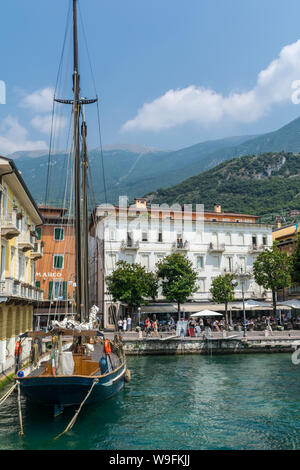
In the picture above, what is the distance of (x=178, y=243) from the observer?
55.2 meters

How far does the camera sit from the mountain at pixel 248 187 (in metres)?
123

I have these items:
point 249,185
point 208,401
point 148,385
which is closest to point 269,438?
point 208,401

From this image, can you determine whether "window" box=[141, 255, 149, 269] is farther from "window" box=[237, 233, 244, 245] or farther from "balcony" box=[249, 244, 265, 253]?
"balcony" box=[249, 244, 265, 253]

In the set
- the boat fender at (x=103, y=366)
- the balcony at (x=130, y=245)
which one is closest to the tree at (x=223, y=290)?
the balcony at (x=130, y=245)

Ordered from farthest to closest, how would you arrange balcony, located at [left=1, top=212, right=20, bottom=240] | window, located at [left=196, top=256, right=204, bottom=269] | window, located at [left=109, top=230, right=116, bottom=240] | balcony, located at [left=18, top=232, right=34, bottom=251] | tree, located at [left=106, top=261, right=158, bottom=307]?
window, located at [left=196, top=256, right=204, bottom=269] → window, located at [left=109, top=230, right=116, bottom=240] → tree, located at [left=106, top=261, right=158, bottom=307] → balcony, located at [left=18, top=232, right=34, bottom=251] → balcony, located at [left=1, top=212, right=20, bottom=240]

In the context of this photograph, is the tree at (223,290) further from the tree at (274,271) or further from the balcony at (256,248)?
the balcony at (256,248)

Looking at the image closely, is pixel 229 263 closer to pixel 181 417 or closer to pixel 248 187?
pixel 181 417

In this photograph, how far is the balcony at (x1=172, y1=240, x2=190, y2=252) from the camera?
179ft

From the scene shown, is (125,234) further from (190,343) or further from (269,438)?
(269,438)

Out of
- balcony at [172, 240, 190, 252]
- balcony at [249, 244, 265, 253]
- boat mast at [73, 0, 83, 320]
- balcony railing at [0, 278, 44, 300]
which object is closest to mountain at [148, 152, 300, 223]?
balcony at [249, 244, 265, 253]

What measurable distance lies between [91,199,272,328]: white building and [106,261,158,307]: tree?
4344 millimetres

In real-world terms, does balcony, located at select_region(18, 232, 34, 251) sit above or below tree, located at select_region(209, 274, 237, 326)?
above

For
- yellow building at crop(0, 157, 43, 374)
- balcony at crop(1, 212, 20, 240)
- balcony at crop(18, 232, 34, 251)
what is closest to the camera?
yellow building at crop(0, 157, 43, 374)

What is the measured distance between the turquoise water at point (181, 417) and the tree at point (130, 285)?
20189mm
